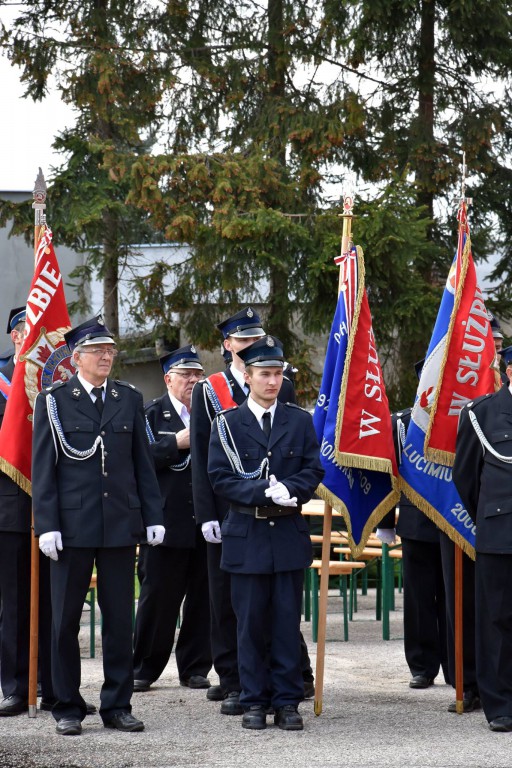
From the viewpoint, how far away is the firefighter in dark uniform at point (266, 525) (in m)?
6.52

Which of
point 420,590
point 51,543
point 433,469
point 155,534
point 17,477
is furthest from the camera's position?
point 420,590

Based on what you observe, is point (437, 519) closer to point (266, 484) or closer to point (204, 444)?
point (266, 484)

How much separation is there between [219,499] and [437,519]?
4.19 ft

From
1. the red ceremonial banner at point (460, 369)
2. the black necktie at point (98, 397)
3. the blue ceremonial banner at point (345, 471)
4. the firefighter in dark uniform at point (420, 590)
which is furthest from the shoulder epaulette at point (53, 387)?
the firefighter in dark uniform at point (420, 590)

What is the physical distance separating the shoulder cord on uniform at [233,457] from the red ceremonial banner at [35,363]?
112 cm

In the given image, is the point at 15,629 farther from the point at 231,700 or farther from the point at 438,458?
the point at 438,458

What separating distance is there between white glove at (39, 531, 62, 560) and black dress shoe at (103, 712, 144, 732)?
923 mm

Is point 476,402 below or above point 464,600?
above

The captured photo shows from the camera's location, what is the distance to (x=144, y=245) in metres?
16.6

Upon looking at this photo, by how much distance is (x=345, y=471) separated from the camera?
7.21 metres

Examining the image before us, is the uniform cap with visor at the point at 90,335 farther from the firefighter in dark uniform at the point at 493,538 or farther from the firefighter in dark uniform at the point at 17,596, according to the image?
the firefighter in dark uniform at the point at 493,538

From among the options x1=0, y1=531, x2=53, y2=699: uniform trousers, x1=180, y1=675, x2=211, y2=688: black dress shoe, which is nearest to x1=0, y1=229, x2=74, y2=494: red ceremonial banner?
x1=0, y1=531, x2=53, y2=699: uniform trousers

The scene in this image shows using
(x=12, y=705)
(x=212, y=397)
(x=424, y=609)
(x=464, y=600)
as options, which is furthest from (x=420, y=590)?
(x=12, y=705)

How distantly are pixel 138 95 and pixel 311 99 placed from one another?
2085 millimetres
